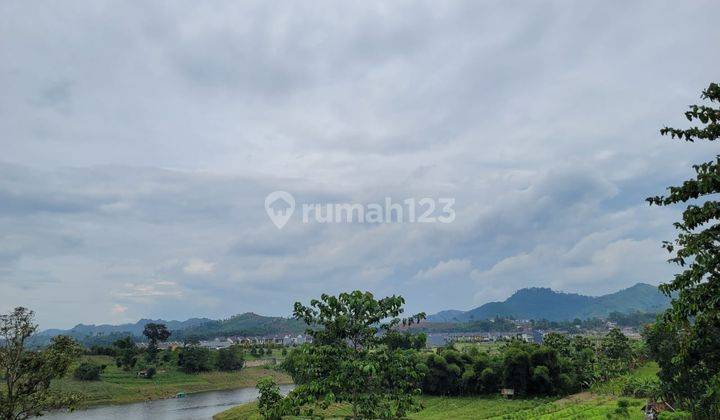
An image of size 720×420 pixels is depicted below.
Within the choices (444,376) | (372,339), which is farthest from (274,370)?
(372,339)

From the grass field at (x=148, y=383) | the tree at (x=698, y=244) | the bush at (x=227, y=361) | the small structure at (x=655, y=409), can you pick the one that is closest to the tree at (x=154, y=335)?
the grass field at (x=148, y=383)

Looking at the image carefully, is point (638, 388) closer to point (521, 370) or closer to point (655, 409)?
point (521, 370)

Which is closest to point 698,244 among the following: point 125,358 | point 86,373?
point 86,373

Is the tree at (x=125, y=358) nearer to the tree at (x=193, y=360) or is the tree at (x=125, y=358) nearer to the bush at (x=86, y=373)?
the tree at (x=193, y=360)

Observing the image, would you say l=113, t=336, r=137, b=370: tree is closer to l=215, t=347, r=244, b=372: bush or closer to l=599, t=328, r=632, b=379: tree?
l=215, t=347, r=244, b=372: bush

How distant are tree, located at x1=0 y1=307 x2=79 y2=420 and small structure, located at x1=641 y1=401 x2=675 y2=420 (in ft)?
117

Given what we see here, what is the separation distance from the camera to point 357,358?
17719 millimetres

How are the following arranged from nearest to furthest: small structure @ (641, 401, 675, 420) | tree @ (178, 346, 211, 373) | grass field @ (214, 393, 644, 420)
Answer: small structure @ (641, 401, 675, 420) → grass field @ (214, 393, 644, 420) → tree @ (178, 346, 211, 373)

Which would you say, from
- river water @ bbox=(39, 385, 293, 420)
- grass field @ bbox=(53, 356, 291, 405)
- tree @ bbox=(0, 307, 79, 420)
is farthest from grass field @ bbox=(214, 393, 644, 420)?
grass field @ bbox=(53, 356, 291, 405)

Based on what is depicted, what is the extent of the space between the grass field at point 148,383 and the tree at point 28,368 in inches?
2565

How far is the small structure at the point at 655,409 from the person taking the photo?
34.3 meters

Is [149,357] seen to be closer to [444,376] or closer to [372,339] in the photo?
[444,376]

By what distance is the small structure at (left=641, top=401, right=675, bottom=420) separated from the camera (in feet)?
113

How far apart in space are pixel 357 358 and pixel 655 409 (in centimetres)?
3119
